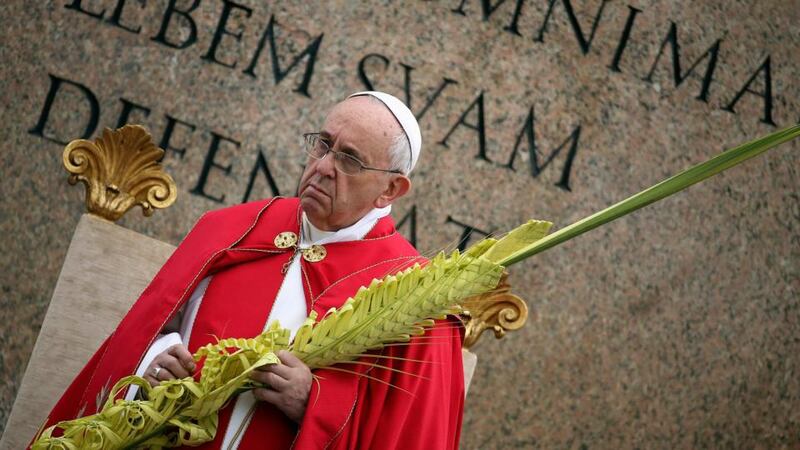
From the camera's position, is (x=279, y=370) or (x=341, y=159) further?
(x=341, y=159)

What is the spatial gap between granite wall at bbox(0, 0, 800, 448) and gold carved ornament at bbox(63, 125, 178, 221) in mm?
914

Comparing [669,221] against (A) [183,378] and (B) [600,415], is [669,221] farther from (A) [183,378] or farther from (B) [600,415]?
(A) [183,378]

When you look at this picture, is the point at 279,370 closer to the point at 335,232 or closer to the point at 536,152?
the point at 335,232

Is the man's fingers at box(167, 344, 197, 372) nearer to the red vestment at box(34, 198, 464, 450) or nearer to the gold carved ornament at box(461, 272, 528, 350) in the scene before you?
the red vestment at box(34, 198, 464, 450)

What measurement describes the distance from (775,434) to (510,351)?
1.14m

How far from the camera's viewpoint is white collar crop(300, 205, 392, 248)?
3.26m

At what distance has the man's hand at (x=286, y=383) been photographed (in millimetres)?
2809

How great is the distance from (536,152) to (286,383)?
2.46m

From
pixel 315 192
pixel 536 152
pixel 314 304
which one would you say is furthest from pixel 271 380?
pixel 536 152

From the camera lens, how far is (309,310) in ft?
10.3

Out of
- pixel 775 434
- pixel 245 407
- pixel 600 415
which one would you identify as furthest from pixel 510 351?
pixel 245 407

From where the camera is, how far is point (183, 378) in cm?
284

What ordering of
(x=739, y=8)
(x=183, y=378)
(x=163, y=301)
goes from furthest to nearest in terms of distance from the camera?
(x=739, y=8) → (x=163, y=301) → (x=183, y=378)

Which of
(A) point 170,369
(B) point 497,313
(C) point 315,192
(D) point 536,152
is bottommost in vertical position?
(A) point 170,369
